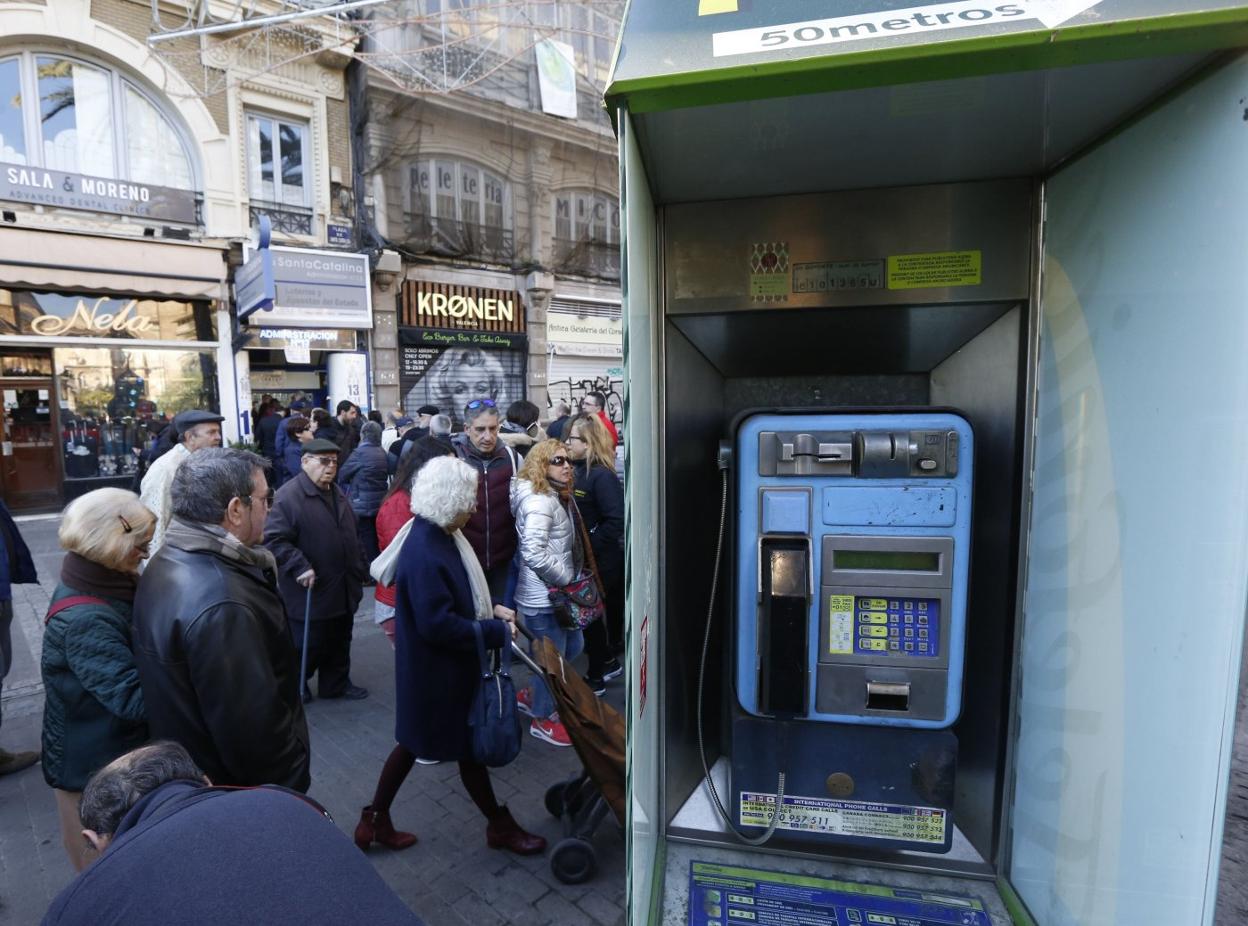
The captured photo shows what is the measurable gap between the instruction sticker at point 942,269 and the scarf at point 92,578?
2.59m

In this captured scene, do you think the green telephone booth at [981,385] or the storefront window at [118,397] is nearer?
the green telephone booth at [981,385]

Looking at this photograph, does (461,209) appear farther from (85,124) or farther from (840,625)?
(840,625)

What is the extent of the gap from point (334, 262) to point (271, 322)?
1575 millimetres

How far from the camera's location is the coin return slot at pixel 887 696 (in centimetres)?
197

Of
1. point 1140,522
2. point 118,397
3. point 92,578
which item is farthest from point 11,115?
Result: point 1140,522

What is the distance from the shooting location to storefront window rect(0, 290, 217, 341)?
962 centimetres

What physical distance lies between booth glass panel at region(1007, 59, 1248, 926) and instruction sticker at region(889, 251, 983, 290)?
0.18m

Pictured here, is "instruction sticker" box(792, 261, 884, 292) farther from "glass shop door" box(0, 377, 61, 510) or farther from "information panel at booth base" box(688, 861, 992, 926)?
"glass shop door" box(0, 377, 61, 510)

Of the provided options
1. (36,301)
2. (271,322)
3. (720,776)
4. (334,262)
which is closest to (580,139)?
(334,262)

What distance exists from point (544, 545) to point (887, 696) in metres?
1.83

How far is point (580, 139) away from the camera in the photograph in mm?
15562

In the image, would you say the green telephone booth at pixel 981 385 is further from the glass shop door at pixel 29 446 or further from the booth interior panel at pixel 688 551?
the glass shop door at pixel 29 446

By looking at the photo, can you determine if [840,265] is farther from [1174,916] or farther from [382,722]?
[382,722]

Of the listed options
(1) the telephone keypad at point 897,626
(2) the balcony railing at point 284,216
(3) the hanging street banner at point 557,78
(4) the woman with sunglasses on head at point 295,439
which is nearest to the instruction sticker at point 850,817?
(1) the telephone keypad at point 897,626
